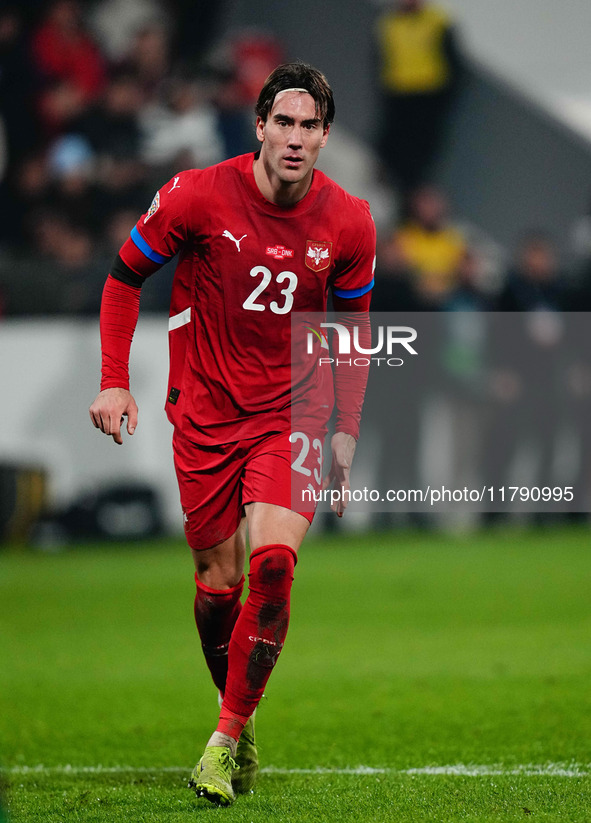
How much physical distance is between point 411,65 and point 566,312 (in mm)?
4222

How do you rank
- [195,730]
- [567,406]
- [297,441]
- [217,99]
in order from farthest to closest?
[217,99], [567,406], [195,730], [297,441]

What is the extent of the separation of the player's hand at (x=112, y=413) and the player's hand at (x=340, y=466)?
2.31ft

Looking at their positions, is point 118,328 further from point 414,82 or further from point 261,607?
point 414,82

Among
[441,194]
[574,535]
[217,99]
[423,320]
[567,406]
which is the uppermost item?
[217,99]

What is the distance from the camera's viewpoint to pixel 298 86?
378 centimetres

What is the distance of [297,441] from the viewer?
3.91 meters

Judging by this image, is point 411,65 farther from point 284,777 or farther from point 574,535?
point 284,777

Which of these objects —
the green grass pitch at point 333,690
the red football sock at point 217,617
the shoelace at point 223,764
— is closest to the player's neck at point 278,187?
the red football sock at point 217,617

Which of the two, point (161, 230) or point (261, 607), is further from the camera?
point (161, 230)

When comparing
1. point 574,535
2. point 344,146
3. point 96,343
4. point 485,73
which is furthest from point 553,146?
point 96,343

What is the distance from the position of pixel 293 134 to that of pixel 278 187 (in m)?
0.19

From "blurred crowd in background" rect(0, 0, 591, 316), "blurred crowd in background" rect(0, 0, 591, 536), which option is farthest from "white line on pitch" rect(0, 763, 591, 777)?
"blurred crowd in background" rect(0, 0, 591, 316)

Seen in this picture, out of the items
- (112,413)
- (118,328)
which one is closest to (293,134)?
(118,328)

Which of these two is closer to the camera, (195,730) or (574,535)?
(195,730)
